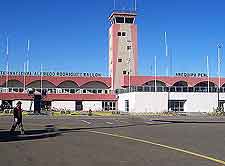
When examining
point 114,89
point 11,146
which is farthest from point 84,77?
point 11,146

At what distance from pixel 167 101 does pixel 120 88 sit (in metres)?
16.5

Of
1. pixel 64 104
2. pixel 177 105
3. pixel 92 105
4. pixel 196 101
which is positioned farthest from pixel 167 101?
pixel 64 104

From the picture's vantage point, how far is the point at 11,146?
50.9ft

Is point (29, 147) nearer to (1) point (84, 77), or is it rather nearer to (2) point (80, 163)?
(2) point (80, 163)

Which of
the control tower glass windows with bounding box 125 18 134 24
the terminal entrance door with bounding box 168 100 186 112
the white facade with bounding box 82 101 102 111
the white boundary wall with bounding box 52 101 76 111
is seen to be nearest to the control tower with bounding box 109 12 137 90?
the control tower glass windows with bounding box 125 18 134 24

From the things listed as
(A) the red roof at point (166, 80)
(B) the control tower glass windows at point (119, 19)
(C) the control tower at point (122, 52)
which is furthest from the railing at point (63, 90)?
(B) the control tower glass windows at point (119, 19)

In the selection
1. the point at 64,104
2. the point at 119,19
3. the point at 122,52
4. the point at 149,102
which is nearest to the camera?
the point at 149,102

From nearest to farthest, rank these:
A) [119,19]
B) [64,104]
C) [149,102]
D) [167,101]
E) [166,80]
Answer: [149,102] → [167,101] → [166,80] → [64,104] → [119,19]

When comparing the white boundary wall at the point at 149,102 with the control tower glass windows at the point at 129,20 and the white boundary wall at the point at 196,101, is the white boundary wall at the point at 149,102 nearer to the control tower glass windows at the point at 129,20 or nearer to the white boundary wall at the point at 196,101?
the white boundary wall at the point at 196,101

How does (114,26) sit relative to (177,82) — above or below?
above

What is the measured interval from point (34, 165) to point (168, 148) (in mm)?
5789

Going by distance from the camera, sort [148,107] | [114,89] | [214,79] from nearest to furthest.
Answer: [148,107] < [214,79] < [114,89]

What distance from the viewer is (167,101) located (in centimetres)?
6338

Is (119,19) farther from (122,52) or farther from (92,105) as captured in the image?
(92,105)
